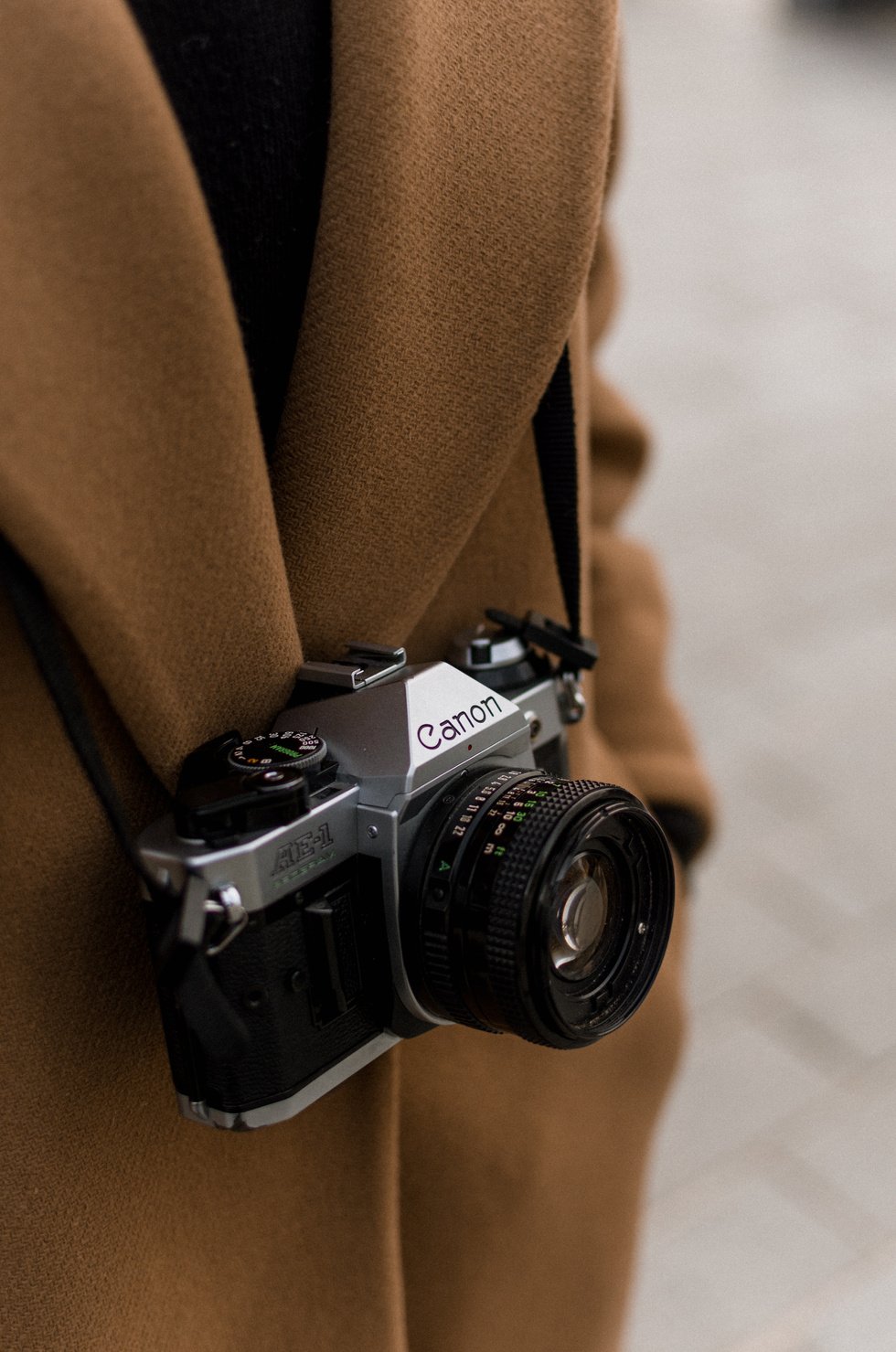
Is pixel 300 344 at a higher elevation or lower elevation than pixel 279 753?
higher

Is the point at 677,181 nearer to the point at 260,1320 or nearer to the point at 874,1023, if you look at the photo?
the point at 874,1023

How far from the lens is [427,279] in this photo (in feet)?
1.58

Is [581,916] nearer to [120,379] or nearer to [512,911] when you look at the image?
Result: [512,911]

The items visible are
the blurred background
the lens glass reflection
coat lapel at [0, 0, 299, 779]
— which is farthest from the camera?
the blurred background

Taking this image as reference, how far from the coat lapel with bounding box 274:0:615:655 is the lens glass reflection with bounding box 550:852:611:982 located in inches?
4.2

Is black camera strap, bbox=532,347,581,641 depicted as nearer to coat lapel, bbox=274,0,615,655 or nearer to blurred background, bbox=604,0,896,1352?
coat lapel, bbox=274,0,615,655

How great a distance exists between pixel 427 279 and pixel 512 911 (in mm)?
202

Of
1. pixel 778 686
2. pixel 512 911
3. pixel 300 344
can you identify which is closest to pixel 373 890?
pixel 512 911

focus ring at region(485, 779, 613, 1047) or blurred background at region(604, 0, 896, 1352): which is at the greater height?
focus ring at region(485, 779, 613, 1047)

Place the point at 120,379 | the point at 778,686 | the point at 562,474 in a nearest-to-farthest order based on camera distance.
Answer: the point at 120,379, the point at 562,474, the point at 778,686

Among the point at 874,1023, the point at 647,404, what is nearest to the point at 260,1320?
the point at 874,1023

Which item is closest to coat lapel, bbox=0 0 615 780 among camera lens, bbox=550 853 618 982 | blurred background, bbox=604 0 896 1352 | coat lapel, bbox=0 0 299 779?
coat lapel, bbox=0 0 299 779

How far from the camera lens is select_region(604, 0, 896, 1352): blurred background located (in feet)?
4.00

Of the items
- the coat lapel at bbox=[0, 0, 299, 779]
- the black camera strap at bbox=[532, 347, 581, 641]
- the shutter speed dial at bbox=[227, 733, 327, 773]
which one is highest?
the coat lapel at bbox=[0, 0, 299, 779]
